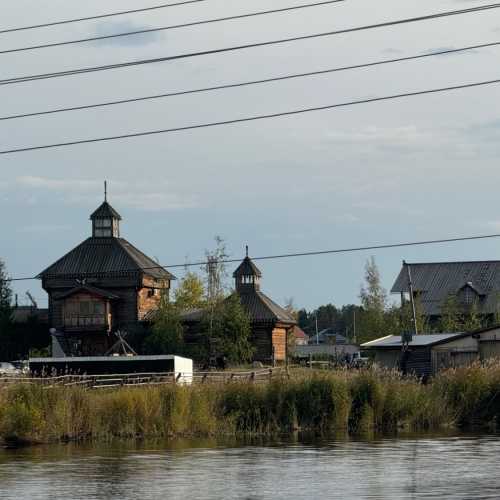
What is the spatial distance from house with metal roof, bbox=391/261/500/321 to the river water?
6739 cm

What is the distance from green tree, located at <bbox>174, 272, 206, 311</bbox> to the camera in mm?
95713

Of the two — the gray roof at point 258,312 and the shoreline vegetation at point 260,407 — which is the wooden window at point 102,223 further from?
the shoreline vegetation at point 260,407

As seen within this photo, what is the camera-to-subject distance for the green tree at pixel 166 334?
3469 inches

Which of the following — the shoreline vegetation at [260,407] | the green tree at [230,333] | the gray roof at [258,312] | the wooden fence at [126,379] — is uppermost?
the gray roof at [258,312]

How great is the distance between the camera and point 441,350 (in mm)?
68562

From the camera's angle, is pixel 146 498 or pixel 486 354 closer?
pixel 146 498

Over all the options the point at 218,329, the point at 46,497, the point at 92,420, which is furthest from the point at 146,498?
the point at 218,329

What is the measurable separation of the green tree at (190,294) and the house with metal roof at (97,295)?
1655mm

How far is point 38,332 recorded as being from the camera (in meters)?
96.4

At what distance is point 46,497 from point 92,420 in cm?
1649

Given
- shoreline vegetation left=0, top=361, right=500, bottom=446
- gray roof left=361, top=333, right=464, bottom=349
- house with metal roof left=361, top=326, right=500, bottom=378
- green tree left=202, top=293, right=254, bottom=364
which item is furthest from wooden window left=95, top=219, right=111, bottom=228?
shoreline vegetation left=0, top=361, right=500, bottom=446

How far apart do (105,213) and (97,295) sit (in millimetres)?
8345

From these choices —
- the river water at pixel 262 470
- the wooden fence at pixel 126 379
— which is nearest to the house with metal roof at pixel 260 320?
the wooden fence at pixel 126 379

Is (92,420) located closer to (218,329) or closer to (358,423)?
(358,423)
